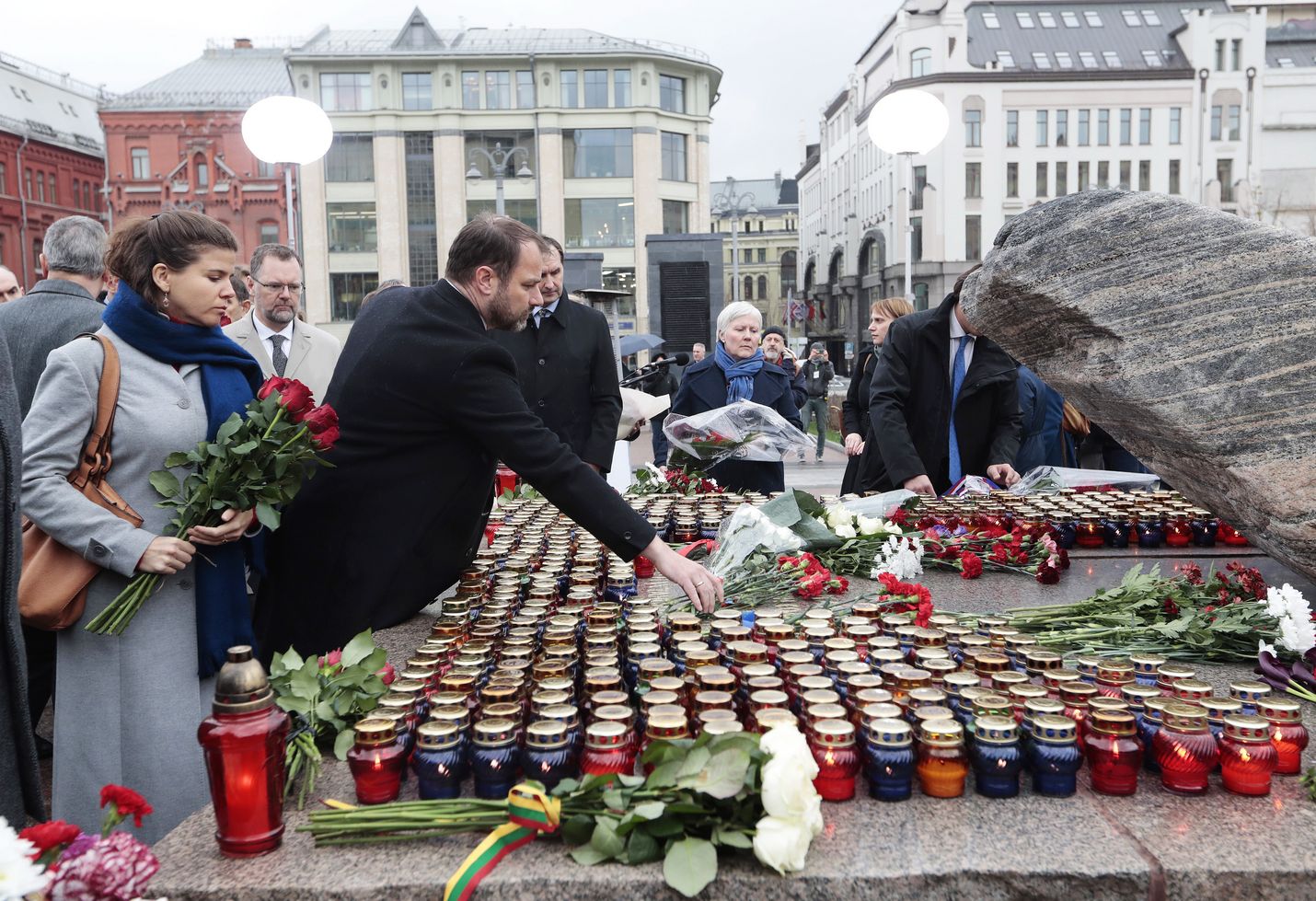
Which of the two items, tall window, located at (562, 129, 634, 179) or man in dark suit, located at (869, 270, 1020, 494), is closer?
man in dark suit, located at (869, 270, 1020, 494)

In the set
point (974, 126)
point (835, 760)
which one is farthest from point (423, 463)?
point (974, 126)

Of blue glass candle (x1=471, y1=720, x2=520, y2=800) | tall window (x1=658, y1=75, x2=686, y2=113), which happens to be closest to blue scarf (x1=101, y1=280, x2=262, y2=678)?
blue glass candle (x1=471, y1=720, x2=520, y2=800)

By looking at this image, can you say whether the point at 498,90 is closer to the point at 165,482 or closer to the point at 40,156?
the point at 40,156

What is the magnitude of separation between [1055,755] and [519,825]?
0.90m

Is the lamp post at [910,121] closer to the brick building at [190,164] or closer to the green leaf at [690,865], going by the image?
the green leaf at [690,865]

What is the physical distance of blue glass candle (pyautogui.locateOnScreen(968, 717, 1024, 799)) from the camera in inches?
71.6

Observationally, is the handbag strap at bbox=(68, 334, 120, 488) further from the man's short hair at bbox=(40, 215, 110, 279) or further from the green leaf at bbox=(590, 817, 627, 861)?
the man's short hair at bbox=(40, 215, 110, 279)

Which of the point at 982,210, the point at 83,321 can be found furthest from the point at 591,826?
the point at 982,210

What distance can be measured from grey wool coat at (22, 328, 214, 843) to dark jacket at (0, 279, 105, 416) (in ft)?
5.43

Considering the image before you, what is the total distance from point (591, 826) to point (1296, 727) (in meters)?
1.26

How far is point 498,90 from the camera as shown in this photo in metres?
47.2

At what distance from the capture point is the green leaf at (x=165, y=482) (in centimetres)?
272

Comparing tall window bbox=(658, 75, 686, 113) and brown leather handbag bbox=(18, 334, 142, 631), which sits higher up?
tall window bbox=(658, 75, 686, 113)

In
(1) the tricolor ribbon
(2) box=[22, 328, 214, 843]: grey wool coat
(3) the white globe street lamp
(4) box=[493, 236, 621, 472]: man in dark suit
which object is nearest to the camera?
(1) the tricolor ribbon
